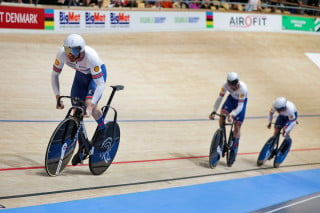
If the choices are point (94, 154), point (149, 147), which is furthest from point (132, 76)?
point (94, 154)

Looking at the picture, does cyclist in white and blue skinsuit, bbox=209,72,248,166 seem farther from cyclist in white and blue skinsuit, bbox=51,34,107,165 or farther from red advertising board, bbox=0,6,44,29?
→ red advertising board, bbox=0,6,44,29

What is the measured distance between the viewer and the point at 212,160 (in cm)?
650

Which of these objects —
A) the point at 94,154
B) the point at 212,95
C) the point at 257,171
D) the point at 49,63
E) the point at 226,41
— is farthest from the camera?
the point at 226,41

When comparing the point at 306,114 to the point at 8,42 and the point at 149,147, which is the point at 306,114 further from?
the point at 8,42

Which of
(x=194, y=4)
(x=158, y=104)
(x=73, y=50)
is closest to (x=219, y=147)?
(x=73, y=50)

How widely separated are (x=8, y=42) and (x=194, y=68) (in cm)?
454

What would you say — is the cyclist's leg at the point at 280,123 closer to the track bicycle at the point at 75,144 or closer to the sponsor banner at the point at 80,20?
the track bicycle at the point at 75,144

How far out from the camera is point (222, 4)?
16.3m

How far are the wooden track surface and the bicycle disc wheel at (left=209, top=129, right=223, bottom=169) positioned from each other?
5.0 inches

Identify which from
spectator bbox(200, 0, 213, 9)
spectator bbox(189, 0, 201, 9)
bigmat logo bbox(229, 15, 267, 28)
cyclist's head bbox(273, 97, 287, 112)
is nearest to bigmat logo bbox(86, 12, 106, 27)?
spectator bbox(189, 0, 201, 9)

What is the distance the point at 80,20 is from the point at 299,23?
8.90 m

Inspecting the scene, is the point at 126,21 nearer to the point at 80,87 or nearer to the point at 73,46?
the point at 80,87

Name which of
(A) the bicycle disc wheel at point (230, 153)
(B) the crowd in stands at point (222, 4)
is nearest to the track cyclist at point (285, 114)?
(A) the bicycle disc wheel at point (230, 153)

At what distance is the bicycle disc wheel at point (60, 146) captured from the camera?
4.43 m
